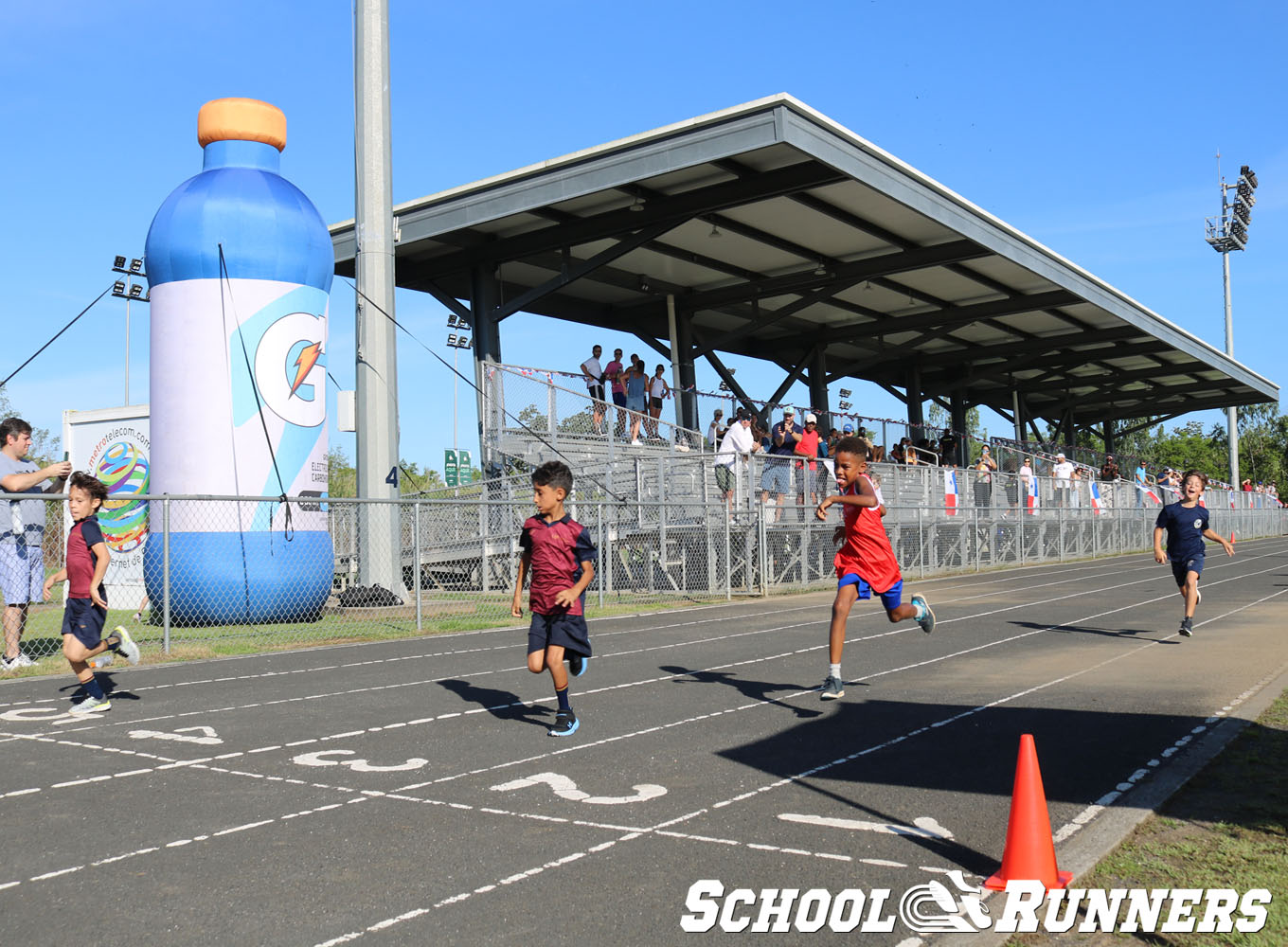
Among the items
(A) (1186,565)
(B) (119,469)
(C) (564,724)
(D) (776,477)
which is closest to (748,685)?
(C) (564,724)

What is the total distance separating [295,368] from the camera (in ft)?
56.9

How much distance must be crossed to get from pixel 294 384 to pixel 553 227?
9427 millimetres

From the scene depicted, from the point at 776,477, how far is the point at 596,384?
542cm

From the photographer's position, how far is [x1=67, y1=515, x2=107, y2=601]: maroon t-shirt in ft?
29.6

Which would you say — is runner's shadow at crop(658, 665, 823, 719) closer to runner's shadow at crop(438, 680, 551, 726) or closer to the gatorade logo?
runner's shadow at crop(438, 680, 551, 726)

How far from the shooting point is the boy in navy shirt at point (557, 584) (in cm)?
789

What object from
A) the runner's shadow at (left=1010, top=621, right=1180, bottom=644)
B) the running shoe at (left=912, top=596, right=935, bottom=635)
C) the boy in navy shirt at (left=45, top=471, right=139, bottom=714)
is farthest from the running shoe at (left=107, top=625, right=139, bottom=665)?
the runner's shadow at (left=1010, top=621, right=1180, bottom=644)

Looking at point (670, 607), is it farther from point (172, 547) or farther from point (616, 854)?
point (616, 854)

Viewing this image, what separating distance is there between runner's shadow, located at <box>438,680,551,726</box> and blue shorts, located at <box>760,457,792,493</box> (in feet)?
38.2

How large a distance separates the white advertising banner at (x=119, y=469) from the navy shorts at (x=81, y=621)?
9.72 meters


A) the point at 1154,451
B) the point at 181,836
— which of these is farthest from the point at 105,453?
the point at 1154,451

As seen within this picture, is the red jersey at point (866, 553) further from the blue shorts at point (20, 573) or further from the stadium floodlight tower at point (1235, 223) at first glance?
the stadium floodlight tower at point (1235, 223)

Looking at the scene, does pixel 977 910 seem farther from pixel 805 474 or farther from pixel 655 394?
pixel 655 394

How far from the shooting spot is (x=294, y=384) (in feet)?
56.8
